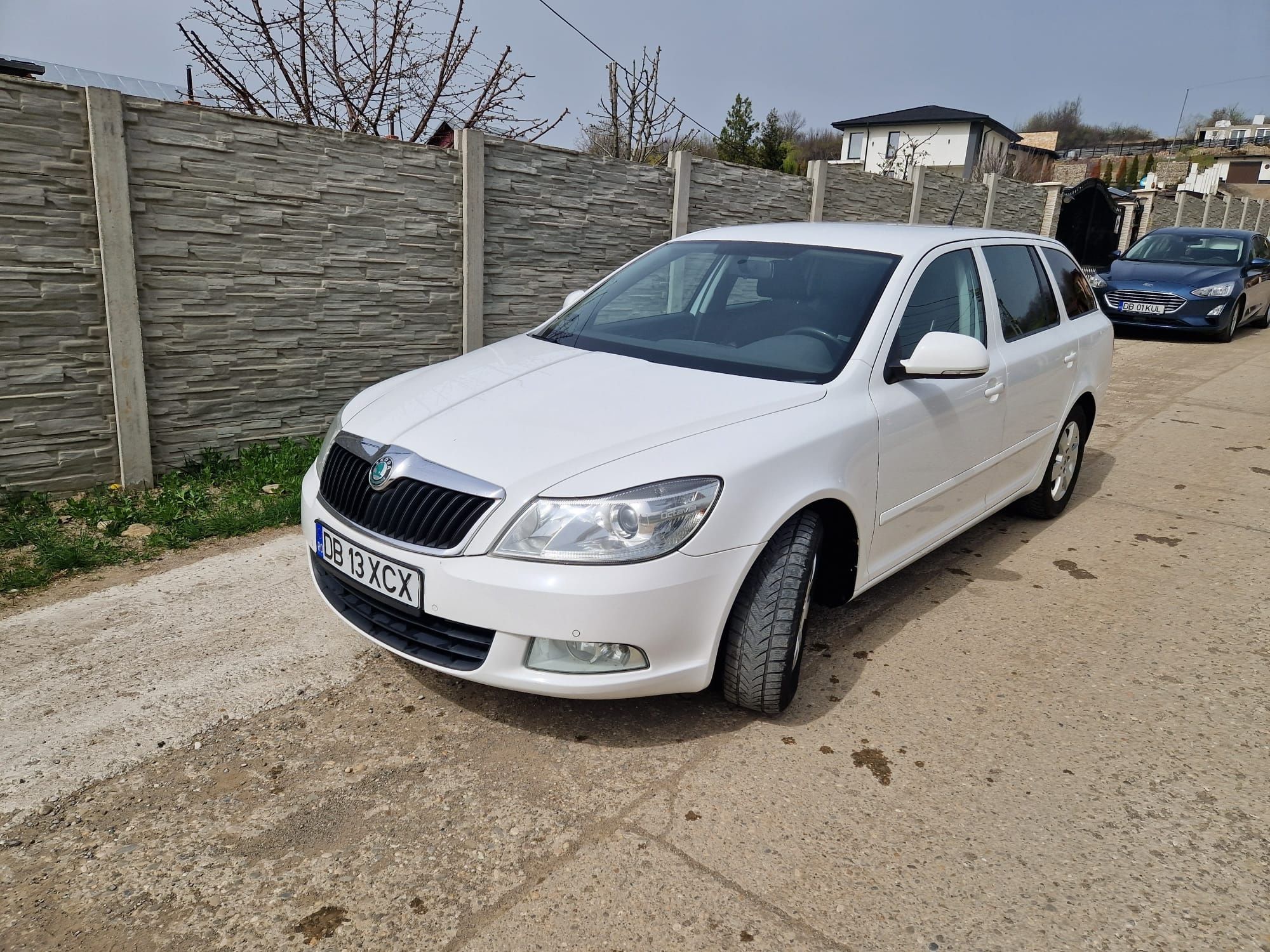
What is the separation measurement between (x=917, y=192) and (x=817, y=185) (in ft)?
8.43

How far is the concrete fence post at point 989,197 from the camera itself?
14.6m

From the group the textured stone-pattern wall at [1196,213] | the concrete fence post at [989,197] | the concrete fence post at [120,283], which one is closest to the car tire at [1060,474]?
the concrete fence post at [120,283]

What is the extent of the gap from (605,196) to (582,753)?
17.9ft

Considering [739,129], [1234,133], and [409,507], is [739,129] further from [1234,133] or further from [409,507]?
[1234,133]

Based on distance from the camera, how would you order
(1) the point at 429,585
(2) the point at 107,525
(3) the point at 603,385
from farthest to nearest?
(2) the point at 107,525 → (3) the point at 603,385 → (1) the point at 429,585

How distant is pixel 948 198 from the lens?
1273cm

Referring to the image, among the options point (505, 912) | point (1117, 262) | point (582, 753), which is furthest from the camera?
point (1117, 262)

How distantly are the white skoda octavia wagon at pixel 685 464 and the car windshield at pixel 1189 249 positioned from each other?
463 inches

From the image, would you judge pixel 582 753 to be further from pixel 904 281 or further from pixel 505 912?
pixel 904 281

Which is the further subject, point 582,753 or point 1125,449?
point 1125,449

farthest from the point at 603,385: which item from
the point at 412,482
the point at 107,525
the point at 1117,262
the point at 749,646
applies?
the point at 1117,262

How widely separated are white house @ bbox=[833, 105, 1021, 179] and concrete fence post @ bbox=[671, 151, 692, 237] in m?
58.5

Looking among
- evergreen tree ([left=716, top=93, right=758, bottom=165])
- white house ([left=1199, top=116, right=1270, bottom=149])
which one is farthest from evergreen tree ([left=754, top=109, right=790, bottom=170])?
white house ([left=1199, top=116, right=1270, bottom=149])

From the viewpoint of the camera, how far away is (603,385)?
327cm
